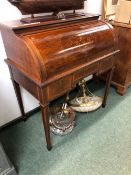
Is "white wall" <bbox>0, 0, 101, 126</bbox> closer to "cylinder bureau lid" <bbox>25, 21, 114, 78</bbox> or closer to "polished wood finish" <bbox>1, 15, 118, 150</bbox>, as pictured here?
"polished wood finish" <bbox>1, 15, 118, 150</bbox>

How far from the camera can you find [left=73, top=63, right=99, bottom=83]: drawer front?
47.9 inches

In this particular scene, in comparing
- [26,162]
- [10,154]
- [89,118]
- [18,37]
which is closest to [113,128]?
[89,118]

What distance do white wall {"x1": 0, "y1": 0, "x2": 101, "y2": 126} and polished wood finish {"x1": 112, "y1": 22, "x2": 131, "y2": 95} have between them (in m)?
0.43

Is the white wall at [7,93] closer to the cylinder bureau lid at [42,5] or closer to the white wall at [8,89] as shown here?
the white wall at [8,89]

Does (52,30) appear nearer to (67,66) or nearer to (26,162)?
(67,66)

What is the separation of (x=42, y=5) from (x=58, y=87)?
2.14 feet

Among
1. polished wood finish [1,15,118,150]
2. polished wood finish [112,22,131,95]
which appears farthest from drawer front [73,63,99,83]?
polished wood finish [112,22,131,95]

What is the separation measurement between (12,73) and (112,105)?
1214 mm

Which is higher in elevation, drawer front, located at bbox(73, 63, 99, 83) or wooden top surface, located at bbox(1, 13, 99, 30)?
wooden top surface, located at bbox(1, 13, 99, 30)

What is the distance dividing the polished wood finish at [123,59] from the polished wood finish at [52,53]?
1.70 feet

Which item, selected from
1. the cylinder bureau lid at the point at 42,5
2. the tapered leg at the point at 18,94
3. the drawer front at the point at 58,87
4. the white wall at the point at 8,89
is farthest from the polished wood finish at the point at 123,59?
the tapered leg at the point at 18,94

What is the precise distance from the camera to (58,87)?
3.68ft

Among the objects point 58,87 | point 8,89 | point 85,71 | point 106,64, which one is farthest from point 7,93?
point 106,64

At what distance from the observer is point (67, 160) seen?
1.36 meters
